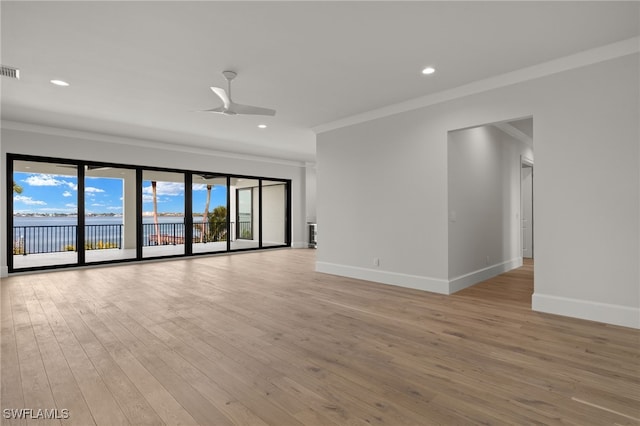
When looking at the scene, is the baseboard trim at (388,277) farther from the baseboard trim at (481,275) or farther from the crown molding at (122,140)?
the crown molding at (122,140)

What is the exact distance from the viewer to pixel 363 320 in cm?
344

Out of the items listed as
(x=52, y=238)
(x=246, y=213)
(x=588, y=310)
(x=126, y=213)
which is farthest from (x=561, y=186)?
(x=52, y=238)

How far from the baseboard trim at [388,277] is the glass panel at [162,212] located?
4306 millimetres

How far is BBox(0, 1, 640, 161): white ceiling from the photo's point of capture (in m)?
2.67

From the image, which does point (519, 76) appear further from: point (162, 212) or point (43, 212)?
point (43, 212)

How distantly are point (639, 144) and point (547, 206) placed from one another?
3.08 ft

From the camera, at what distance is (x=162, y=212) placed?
26.7ft

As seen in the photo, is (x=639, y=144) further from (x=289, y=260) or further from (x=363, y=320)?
(x=289, y=260)

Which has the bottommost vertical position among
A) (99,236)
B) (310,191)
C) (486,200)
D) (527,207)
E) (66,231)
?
(99,236)

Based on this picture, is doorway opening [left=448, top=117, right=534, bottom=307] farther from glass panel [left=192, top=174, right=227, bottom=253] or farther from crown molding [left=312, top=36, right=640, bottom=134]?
glass panel [left=192, top=174, right=227, bottom=253]

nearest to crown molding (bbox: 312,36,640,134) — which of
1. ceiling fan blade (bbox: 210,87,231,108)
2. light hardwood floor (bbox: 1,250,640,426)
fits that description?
ceiling fan blade (bbox: 210,87,231,108)

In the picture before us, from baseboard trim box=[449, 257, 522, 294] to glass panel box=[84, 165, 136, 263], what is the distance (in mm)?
7046

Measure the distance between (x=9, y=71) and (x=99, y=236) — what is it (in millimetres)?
4937

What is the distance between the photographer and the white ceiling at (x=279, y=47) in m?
2.67
